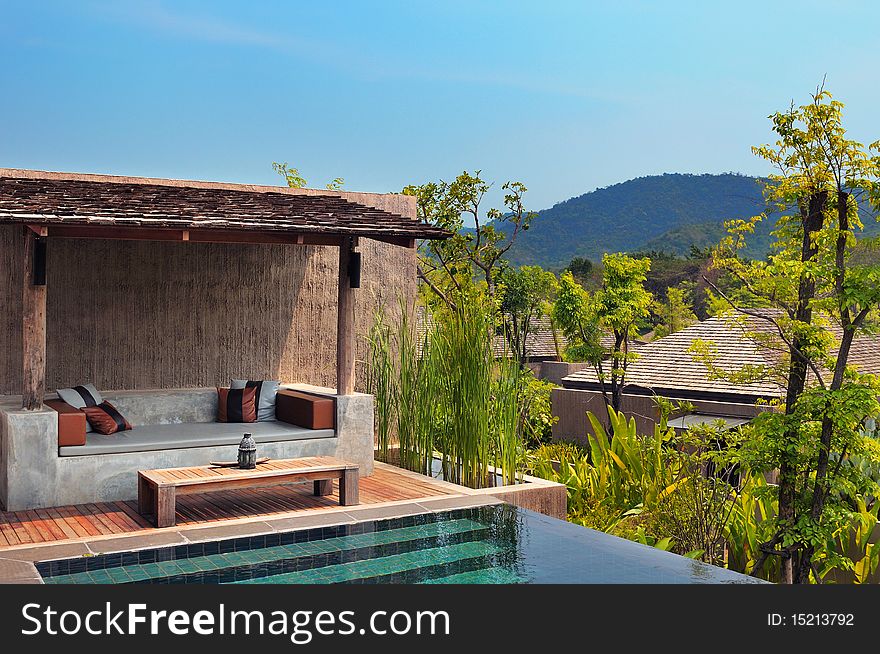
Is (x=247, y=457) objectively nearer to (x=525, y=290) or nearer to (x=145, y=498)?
(x=145, y=498)

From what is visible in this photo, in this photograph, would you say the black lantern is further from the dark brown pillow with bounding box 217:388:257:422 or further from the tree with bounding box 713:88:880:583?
the tree with bounding box 713:88:880:583

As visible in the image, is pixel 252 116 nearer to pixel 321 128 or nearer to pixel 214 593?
pixel 321 128

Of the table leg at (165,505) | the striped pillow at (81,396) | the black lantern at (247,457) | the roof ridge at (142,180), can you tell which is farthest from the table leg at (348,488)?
the roof ridge at (142,180)

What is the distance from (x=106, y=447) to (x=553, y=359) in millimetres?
30614

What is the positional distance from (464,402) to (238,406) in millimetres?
2363

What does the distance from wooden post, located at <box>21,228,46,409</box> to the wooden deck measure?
0.89 metres

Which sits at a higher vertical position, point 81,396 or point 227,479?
point 81,396

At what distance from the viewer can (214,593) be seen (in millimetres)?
4953

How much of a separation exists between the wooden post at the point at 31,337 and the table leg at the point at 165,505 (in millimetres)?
1463

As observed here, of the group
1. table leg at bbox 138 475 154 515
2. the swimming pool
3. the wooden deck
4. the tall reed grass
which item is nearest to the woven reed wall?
the tall reed grass

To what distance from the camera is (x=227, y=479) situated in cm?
663

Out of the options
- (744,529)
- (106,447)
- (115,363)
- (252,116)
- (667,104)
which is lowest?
(744,529)

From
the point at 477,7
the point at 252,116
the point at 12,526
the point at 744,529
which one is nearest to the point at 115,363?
the point at 12,526

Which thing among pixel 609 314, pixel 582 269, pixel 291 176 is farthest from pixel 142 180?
pixel 582 269
